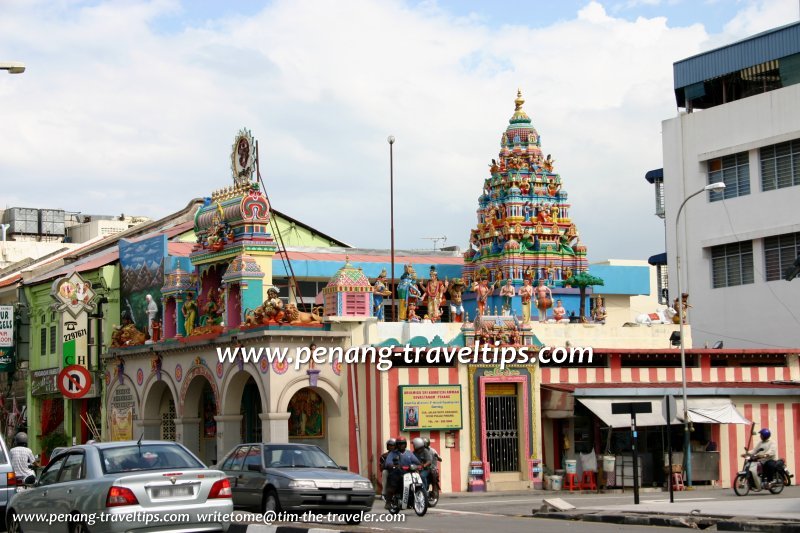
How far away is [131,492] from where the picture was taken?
665 inches

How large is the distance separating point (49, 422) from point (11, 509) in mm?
31527

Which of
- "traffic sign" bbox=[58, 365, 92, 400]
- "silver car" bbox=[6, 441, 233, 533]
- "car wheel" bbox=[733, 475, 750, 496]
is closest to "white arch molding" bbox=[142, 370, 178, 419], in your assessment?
"traffic sign" bbox=[58, 365, 92, 400]

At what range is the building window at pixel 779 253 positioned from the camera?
169 feet

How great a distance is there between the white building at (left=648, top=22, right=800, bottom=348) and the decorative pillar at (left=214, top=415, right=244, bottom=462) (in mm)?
23145

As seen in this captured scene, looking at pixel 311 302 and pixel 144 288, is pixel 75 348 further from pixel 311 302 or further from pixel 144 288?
pixel 311 302

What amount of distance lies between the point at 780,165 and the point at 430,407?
22065mm

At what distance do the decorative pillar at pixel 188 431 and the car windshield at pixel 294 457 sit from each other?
53.0 feet

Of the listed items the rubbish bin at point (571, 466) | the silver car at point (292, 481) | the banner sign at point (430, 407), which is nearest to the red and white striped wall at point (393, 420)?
the banner sign at point (430, 407)

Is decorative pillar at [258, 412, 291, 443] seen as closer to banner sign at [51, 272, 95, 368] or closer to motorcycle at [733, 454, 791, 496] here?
motorcycle at [733, 454, 791, 496]

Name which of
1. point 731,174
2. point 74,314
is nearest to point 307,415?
point 74,314

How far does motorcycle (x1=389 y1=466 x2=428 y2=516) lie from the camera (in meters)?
25.9

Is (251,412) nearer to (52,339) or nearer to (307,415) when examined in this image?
(307,415)

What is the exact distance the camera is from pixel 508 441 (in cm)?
3722

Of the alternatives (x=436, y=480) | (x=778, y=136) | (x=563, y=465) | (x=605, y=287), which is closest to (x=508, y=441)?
(x=563, y=465)
